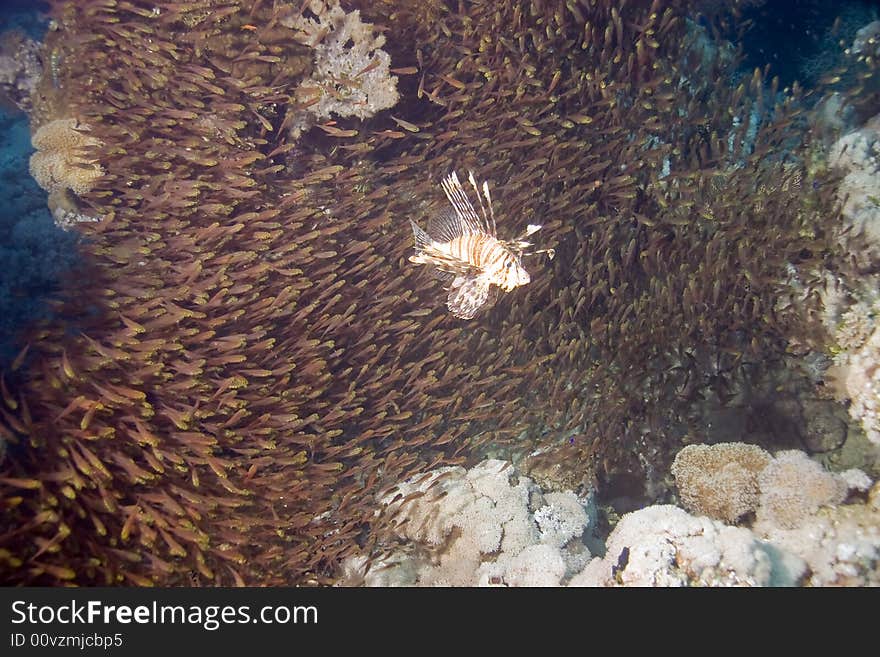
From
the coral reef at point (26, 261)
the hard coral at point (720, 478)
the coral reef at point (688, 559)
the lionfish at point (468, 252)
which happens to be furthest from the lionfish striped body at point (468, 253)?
the coral reef at point (26, 261)

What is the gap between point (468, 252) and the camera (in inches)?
165

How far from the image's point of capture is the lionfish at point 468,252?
3.99 meters

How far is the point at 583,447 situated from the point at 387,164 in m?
3.87

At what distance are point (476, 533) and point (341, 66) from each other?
203 inches

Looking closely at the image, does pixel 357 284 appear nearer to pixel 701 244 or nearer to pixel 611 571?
pixel 611 571

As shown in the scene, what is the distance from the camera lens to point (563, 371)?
5684mm

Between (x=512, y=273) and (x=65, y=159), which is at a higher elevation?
(x=65, y=159)

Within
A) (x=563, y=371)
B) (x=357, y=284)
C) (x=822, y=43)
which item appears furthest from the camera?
(x=822, y=43)

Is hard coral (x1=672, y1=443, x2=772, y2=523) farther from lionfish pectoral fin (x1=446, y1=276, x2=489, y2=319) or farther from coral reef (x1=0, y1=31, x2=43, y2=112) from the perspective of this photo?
coral reef (x1=0, y1=31, x2=43, y2=112)

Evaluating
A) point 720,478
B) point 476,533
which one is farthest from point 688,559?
point 476,533

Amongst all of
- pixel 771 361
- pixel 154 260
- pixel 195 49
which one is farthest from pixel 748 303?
pixel 195 49

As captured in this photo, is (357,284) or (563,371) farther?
(563,371)

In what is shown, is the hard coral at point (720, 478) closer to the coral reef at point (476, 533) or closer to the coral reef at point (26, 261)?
the coral reef at point (476, 533)

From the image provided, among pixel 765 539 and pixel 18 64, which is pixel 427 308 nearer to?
pixel 765 539
